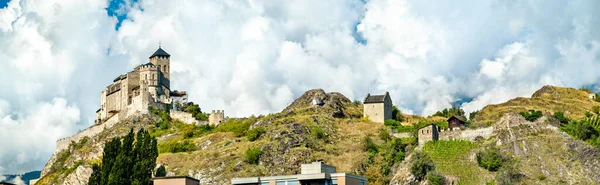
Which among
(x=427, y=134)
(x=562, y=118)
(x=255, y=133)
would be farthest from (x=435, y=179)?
(x=255, y=133)

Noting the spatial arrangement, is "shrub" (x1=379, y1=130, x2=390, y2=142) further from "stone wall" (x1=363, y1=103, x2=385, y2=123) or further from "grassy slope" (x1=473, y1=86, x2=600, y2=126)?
"grassy slope" (x1=473, y1=86, x2=600, y2=126)

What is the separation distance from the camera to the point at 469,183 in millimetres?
86938

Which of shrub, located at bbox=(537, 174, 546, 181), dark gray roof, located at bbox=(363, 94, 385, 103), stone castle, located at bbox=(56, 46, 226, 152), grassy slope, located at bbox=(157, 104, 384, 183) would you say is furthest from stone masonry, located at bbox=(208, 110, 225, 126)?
shrub, located at bbox=(537, 174, 546, 181)

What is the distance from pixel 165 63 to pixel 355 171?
5211cm

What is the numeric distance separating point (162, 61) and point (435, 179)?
61685 mm

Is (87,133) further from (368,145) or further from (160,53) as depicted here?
(368,145)

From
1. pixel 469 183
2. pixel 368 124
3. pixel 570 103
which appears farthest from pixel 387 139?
pixel 570 103

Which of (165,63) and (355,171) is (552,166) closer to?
(355,171)

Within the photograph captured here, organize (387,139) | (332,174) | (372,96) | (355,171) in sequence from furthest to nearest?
(372,96) → (387,139) → (355,171) → (332,174)

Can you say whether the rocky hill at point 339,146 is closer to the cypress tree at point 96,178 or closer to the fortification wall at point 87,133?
the fortification wall at point 87,133

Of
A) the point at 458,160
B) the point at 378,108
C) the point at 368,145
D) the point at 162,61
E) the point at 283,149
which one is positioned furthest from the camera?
the point at 162,61

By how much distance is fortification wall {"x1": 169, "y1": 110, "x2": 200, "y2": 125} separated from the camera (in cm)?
12557

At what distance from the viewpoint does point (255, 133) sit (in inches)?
4220

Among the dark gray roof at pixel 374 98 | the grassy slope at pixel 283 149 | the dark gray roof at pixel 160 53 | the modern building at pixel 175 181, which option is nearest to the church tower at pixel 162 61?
the dark gray roof at pixel 160 53
